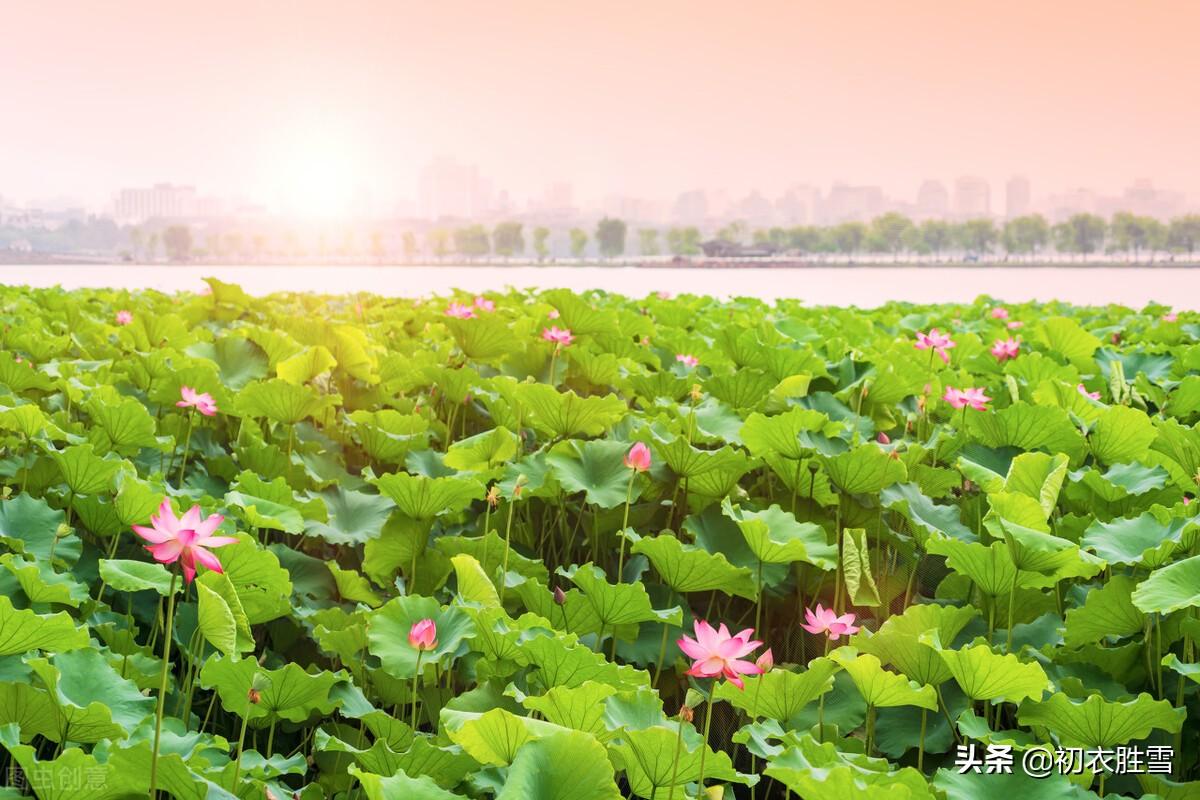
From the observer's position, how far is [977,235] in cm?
10169

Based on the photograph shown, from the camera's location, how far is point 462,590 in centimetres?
148

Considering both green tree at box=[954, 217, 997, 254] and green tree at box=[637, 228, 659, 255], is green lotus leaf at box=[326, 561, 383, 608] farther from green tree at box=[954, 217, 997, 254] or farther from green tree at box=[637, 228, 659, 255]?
green tree at box=[954, 217, 997, 254]

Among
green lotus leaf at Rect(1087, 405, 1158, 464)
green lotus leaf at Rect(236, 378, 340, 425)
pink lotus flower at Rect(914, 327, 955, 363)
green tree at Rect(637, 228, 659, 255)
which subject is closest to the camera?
green lotus leaf at Rect(1087, 405, 1158, 464)

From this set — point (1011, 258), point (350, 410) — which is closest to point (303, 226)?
point (1011, 258)

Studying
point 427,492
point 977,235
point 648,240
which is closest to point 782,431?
point 427,492

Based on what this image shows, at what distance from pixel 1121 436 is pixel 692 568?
974 mm

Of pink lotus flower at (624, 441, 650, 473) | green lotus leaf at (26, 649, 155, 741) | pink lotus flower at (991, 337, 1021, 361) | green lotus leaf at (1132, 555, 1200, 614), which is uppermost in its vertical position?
pink lotus flower at (991, 337, 1021, 361)

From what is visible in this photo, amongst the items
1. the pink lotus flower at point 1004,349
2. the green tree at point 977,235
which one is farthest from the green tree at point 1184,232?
the pink lotus flower at point 1004,349

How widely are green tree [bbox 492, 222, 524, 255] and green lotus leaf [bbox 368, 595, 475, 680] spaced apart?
109 meters

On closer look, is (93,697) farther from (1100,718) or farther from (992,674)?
(1100,718)

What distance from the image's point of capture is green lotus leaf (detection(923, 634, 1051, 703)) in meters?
1.21

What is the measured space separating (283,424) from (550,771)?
1.73 m

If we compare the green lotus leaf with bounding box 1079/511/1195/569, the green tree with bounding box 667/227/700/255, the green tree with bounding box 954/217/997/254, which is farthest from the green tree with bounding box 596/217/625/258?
the green lotus leaf with bounding box 1079/511/1195/569

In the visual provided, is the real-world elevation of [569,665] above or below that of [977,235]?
below
